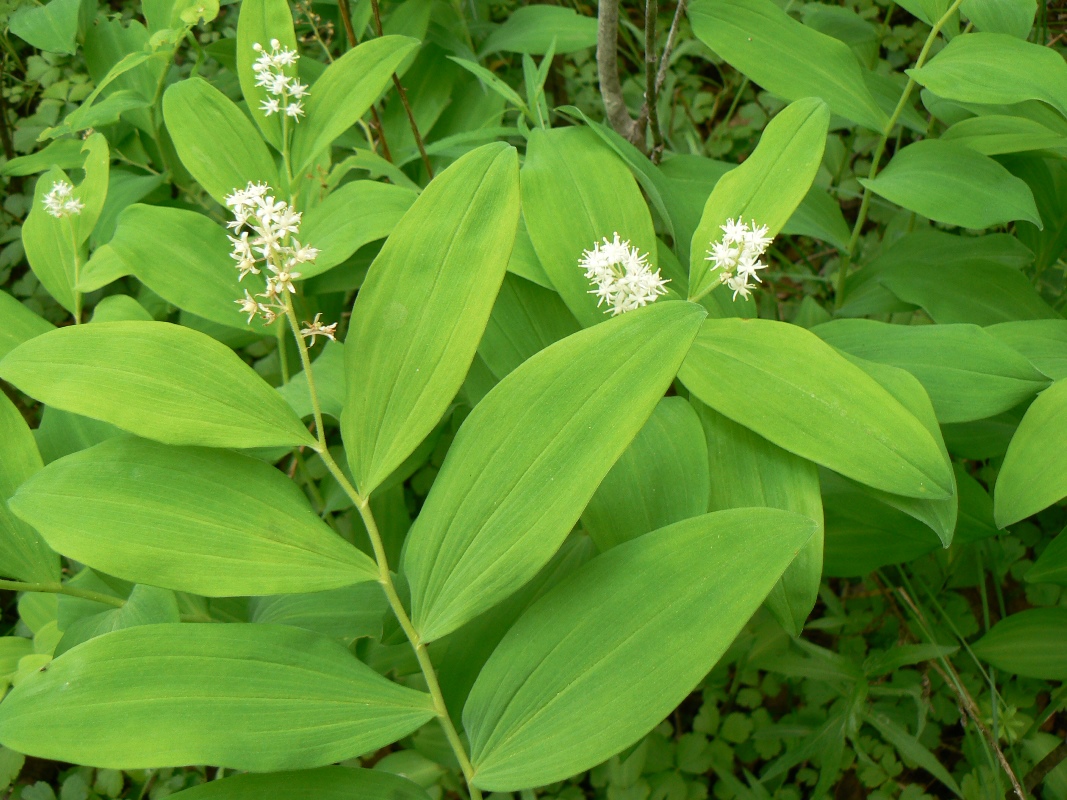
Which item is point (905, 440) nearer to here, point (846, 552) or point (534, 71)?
point (846, 552)

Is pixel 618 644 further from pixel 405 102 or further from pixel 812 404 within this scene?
pixel 405 102

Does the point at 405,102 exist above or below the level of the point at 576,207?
above

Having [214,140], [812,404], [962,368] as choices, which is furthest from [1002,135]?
[214,140]

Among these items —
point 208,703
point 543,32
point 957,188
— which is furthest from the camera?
point 543,32

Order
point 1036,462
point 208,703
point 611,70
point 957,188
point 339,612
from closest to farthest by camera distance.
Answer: point 208,703 < point 1036,462 < point 339,612 < point 957,188 < point 611,70

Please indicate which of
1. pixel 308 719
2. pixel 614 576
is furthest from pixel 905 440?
pixel 308 719

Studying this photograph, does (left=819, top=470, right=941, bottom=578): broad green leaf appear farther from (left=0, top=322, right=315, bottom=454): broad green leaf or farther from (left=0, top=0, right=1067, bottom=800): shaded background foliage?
(left=0, top=322, right=315, bottom=454): broad green leaf
